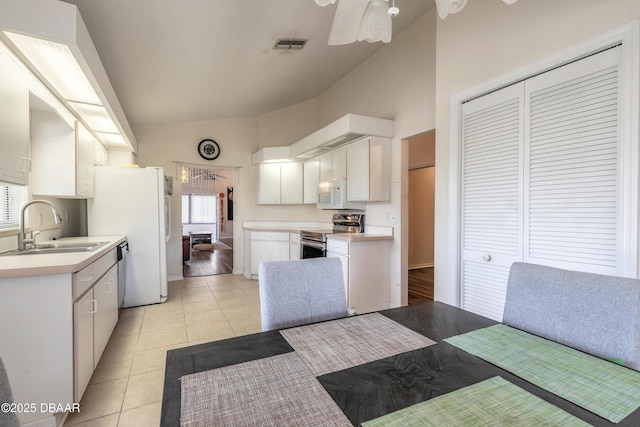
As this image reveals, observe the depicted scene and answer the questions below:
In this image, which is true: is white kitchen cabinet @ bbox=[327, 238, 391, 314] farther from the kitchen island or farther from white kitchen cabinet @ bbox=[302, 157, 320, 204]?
the kitchen island

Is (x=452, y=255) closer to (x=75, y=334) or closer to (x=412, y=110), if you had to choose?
(x=412, y=110)

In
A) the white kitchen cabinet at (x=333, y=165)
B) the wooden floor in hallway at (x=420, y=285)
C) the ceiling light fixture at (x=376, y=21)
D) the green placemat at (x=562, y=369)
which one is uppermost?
the ceiling light fixture at (x=376, y=21)

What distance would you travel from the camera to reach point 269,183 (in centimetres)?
541

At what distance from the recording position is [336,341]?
1080mm

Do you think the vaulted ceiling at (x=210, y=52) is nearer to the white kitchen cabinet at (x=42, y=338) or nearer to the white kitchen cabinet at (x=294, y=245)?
the white kitchen cabinet at (x=42, y=338)

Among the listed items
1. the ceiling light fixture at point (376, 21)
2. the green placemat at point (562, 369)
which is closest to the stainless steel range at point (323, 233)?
the ceiling light fixture at point (376, 21)

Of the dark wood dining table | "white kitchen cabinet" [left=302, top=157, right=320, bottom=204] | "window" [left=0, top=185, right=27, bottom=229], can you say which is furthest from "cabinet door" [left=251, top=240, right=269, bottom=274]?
the dark wood dining table

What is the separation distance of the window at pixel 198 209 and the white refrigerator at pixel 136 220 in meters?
8.77

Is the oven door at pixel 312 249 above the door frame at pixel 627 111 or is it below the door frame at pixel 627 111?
below

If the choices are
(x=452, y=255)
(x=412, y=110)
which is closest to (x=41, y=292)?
(x=452, y=255)

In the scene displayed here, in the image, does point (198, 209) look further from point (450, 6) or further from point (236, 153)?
point (450, 6)

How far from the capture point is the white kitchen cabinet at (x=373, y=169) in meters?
3.62

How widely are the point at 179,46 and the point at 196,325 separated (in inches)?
107

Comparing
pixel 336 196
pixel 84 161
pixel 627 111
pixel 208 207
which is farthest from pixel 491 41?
pixel 208 207
